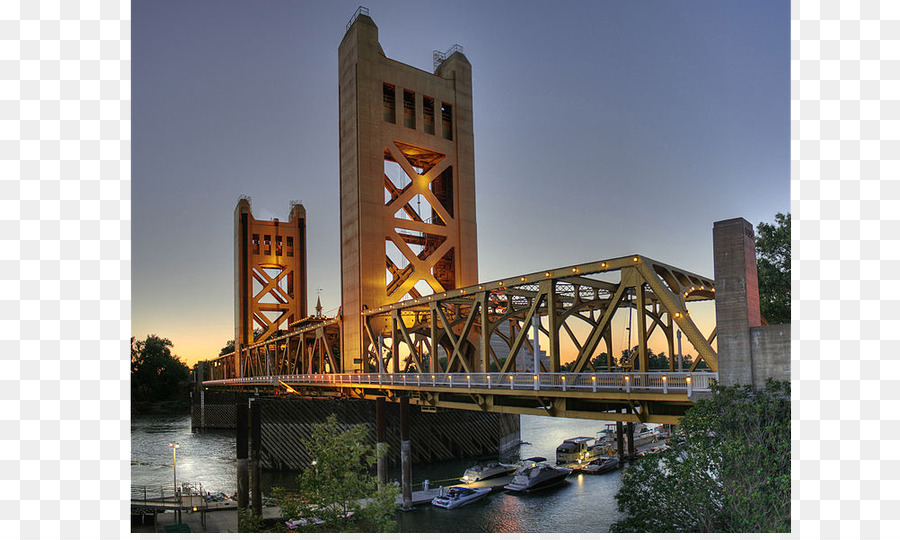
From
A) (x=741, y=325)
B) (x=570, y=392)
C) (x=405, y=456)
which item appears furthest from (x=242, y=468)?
(x=741, y=325)

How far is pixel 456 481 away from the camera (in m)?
29.6

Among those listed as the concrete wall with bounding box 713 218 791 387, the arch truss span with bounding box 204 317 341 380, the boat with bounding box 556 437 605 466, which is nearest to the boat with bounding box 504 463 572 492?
the boat with bounding box 556 437 605 466

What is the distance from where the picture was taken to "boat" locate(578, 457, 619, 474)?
3022cm

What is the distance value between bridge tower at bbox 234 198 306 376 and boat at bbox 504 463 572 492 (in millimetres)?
50579

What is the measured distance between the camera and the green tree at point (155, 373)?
2767 centimetres

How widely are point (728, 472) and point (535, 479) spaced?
16.9 metres

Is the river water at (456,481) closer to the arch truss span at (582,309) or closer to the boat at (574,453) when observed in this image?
the boat at (574,453)

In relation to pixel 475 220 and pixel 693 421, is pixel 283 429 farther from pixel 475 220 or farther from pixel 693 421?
pixel 693 421

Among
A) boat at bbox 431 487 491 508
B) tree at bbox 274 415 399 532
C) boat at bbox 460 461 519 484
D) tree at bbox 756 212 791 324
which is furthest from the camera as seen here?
boat at bbox 460 461 519 484

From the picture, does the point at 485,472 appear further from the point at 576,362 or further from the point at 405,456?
the point at 576,362

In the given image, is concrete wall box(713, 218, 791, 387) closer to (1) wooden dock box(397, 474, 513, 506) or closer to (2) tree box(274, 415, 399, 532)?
(2) tree box(274, 415, 399, 532)

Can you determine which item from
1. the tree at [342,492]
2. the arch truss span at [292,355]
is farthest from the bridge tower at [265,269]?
the tree at [342,492]
